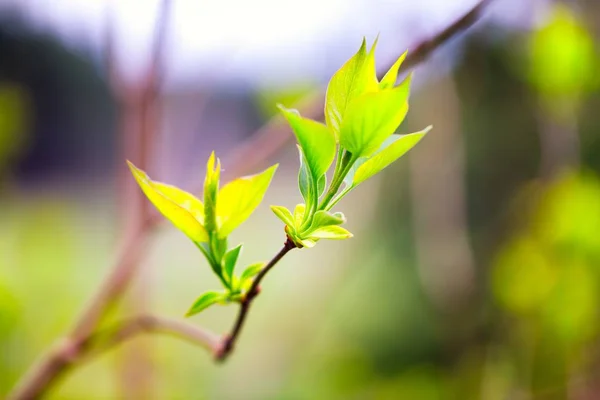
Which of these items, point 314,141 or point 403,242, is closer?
point 314,141

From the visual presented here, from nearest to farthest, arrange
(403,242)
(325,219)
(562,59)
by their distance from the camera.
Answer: (325,219)
(562,59)
(403,242)

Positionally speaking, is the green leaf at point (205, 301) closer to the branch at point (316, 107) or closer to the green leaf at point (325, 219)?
the green leaf at point (325, 219)

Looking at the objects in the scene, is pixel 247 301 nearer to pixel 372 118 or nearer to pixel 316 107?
pixel 372 118

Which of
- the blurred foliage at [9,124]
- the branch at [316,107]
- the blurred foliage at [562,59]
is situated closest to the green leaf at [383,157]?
the branch at [316,107]

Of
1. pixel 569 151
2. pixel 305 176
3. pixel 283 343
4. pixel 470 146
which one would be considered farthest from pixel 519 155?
pixel 305 176

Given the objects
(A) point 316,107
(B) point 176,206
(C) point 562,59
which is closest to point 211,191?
(B) point 176,206

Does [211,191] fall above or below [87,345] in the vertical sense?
above

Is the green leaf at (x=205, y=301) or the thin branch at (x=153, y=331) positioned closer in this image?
the green leaf at (x=205, y=301)

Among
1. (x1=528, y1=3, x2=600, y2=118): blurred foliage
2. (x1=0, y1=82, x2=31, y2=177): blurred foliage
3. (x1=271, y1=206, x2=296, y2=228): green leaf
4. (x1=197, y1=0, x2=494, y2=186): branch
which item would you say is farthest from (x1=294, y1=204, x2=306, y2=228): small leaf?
(x1=0, y1=82, x2=31, y2=177): blurred foliage

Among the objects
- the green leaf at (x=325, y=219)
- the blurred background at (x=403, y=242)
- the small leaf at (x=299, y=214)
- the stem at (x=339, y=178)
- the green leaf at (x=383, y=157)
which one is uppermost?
the green leaf at (x=383, y=157)
